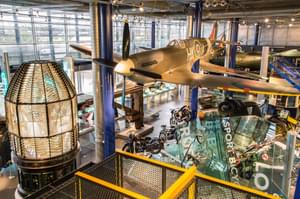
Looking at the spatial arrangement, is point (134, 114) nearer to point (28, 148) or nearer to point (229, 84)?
point (229, 84)

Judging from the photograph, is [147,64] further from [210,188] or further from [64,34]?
[64,34]

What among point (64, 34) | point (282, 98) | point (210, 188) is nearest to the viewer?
point (210, 188)

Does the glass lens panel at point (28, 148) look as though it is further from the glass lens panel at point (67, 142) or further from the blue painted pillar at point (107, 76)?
the blue painted pillar at point (107, 76)

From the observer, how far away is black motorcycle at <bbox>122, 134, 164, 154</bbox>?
803cm

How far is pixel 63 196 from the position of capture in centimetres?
200

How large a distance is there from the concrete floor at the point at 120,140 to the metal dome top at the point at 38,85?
3735mm

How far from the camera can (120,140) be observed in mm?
9648

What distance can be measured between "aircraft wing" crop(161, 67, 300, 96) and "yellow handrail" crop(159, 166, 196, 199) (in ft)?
16.8

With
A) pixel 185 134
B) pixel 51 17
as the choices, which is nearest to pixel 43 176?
pixel 185 134

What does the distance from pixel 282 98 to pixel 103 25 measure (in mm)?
8403

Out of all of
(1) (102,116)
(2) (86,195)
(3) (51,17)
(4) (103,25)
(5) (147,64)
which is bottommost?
(1) (102,116)

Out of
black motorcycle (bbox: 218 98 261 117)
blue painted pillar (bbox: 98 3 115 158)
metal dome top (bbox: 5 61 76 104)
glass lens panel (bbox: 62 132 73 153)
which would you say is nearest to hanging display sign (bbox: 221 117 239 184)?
blue painted pillar (bbox: 98 3 115 158)

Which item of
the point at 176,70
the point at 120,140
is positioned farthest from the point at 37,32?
the point at 176,70

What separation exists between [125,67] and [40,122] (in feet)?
13.0
